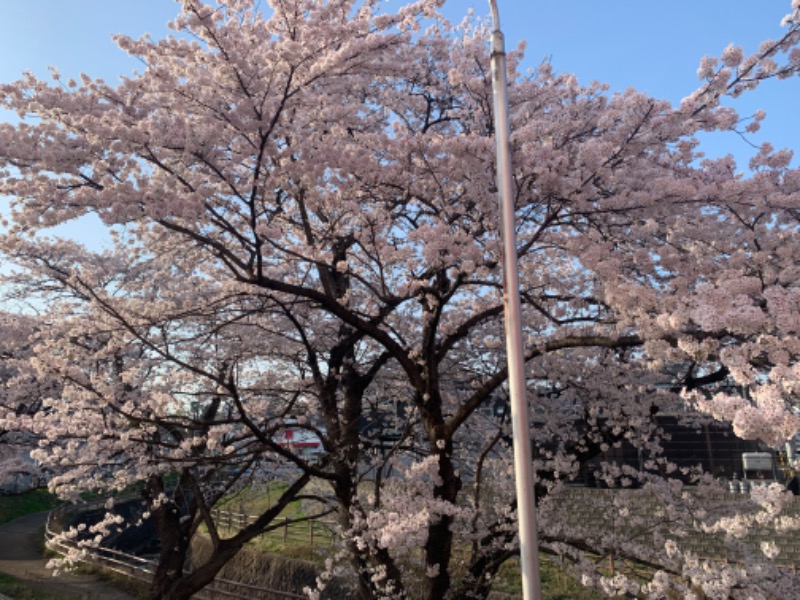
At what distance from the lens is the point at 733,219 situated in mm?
6953

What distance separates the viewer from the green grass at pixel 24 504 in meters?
27.9

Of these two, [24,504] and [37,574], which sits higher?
[24,504]

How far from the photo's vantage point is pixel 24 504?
30219mm

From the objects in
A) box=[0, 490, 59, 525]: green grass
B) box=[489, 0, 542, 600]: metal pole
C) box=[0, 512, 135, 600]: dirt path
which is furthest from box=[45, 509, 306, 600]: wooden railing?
box=[0, 490, 59, 525]: green grass

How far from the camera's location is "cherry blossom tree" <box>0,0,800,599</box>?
18.6 ft

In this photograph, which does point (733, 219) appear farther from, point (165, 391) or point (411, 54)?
point (165, 391)

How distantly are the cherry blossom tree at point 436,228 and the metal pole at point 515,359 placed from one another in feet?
3.50

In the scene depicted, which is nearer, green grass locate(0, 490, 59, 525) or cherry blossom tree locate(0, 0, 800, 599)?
cherry blossom tree locate(0, 0, 800, 599)

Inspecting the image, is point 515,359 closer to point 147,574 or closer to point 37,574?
point 147,574

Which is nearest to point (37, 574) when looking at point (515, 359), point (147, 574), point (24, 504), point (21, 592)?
point (21, 592)

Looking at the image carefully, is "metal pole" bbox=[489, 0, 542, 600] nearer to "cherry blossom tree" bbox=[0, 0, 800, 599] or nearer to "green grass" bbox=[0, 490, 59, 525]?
"cherry blossom tree" bbox=[0, 0, 800, 599]

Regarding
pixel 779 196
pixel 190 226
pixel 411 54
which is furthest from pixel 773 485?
pixel 411 54

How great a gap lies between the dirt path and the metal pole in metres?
15.3

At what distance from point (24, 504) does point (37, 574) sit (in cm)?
1506
